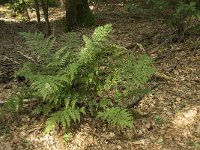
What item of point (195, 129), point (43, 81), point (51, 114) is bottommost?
point (195, 129)

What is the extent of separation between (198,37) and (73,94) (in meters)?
4.58

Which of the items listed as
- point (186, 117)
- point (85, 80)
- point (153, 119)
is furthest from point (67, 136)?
point (186, 117)

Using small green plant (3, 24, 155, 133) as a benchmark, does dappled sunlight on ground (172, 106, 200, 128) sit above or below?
below

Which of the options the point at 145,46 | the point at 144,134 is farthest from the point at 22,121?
the point at 145,46

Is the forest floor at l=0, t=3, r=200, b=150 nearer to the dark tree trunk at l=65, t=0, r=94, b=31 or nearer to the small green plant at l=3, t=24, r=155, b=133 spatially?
the small green plant at l=3, t=24, r=155, b=133

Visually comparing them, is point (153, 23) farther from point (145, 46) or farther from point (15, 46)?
point (15, 46)

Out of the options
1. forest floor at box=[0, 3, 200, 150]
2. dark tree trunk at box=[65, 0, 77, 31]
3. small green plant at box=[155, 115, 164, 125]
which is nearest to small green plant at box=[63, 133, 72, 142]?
forest floor at box=[0, 3, 200, 150]

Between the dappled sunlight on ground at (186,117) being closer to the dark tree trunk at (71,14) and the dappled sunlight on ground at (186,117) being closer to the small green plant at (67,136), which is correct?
the small green plant at (67,136)

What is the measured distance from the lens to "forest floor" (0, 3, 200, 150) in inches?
205

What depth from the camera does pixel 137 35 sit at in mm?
9844

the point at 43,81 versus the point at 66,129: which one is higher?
the point at 43,81

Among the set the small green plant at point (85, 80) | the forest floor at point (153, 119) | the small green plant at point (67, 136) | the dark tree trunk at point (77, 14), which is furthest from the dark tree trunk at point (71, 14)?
the small green plant at point (67, 136)

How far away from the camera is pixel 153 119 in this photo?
18.9 feet

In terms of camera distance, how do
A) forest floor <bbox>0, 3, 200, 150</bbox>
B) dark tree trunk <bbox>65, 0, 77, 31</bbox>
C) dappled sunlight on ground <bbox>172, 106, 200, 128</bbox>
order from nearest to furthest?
forest floor <bbox>0, 3, 200, 150</bbox> → dappled sunlight on ground <bbox>172, 106, 200, 128</bbox> → dark tree trunk <bbox>65, 0, 77, 31</bbox>
